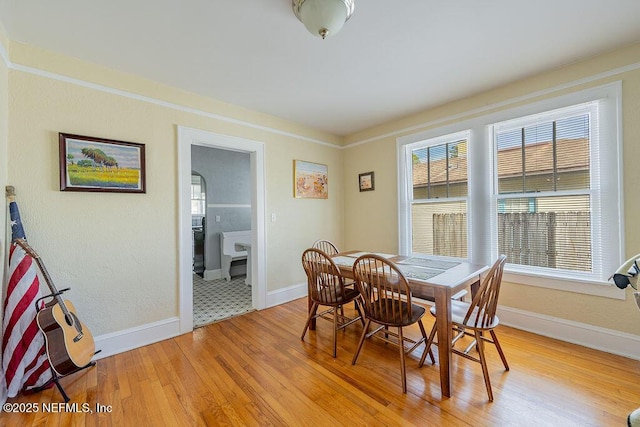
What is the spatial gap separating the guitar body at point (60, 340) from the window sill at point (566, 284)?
143 inches

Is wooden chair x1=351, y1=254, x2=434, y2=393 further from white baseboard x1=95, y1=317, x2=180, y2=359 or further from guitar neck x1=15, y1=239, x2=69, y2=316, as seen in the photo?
guitar neck x1=15, y1=239, x2=69, y2=316

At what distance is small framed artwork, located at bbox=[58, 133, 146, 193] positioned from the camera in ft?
6.61

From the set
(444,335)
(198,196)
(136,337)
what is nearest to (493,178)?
(444,335)

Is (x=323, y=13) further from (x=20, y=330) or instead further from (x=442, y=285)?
(x=20, y=330)

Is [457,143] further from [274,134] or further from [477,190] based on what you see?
[274,134]

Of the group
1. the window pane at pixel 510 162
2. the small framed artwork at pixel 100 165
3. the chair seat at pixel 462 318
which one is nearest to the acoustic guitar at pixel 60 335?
the small framed artwork at pixel 100 165

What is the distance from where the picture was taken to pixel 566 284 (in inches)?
91.2

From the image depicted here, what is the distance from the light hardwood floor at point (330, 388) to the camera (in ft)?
4.91

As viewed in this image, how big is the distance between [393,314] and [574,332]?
1.79 m

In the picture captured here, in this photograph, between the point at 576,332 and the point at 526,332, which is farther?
the point at 526,332

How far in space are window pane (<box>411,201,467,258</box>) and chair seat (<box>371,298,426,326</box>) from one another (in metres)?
1.44

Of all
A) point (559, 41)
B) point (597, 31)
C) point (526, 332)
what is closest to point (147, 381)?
point (526, 332)

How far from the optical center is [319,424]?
145 cm

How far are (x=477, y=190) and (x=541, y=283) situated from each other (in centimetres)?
106
